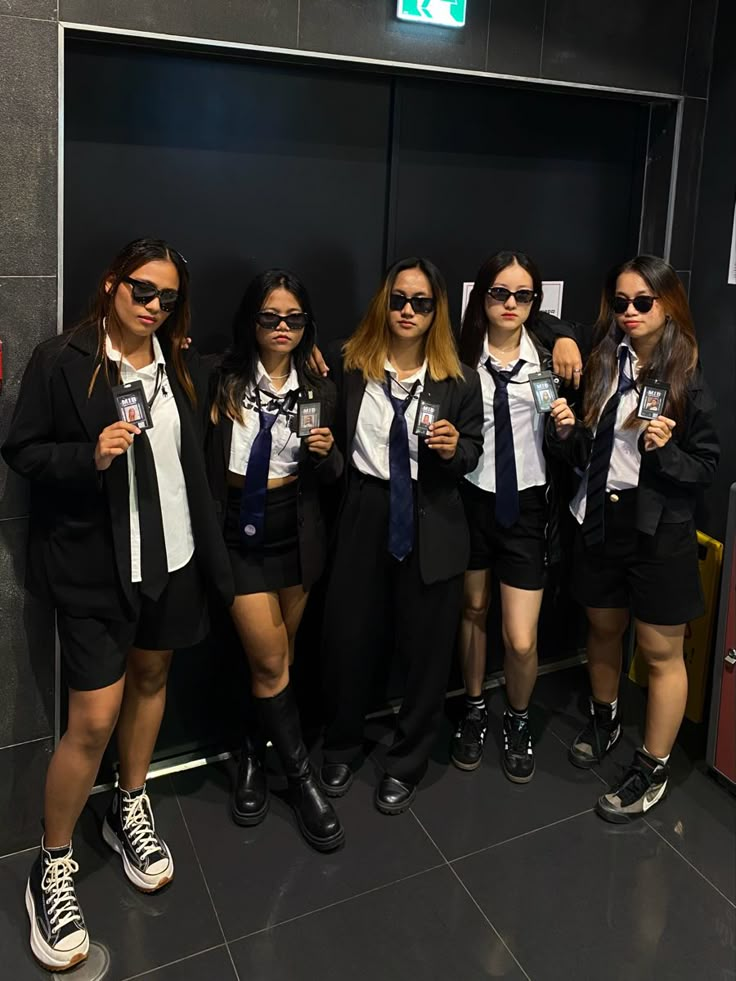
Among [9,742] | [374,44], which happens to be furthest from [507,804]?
[374,44]

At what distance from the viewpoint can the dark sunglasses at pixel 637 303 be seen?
2816 millimetres

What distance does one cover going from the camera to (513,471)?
3.05m

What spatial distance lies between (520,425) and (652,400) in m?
0.47

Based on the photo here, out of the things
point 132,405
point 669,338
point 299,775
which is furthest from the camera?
point 299,775

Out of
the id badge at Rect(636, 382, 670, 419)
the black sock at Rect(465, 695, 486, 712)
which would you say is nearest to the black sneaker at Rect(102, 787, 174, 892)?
the black sock at Rect(465, 695, 486, 712)

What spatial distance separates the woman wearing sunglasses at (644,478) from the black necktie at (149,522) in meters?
1.22

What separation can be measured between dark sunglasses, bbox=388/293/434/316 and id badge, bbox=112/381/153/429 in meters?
0.85

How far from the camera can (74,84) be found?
2.69 metres

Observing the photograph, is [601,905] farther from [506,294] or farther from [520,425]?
[506,294]

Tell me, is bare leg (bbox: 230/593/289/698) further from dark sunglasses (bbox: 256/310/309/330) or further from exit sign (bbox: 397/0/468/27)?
exit sign (bbox: 397/0/468/27)

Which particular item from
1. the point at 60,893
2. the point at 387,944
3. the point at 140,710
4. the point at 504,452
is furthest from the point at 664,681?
the point at 60,893

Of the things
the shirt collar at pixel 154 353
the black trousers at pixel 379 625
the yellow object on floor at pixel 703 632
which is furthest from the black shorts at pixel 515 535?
the shirt collar at pixel 154 353

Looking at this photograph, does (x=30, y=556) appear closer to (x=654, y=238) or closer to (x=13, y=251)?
(x=13, y=251)

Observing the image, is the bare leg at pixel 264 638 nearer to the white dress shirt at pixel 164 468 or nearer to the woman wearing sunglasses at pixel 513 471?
the white dress shirt at pixel 164 468
